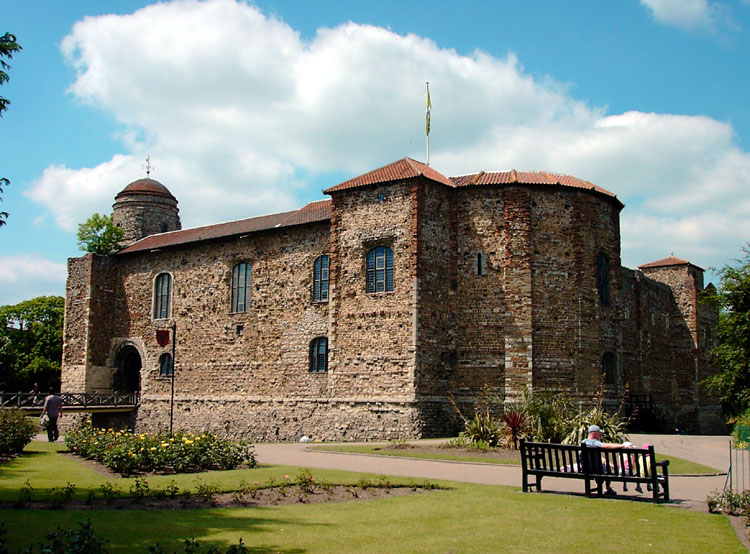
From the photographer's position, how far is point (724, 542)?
817 cm

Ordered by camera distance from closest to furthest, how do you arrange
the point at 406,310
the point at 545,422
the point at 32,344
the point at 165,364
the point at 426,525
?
the point at 426,525 → the point at 545,422 → the point at 406,310 → the point at 165,364 → the point at 32,344

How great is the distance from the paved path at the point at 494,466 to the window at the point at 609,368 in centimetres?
414

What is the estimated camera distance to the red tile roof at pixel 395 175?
91.0ft

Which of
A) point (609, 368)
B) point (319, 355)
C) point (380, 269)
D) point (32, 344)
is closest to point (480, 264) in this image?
point (380, 269)

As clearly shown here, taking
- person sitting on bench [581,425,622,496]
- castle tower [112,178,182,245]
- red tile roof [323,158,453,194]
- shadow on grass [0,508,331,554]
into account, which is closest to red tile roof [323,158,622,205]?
red tile roof [323,158,453,194]

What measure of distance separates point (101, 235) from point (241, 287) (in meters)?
20.3

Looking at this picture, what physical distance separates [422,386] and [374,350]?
2335 mm

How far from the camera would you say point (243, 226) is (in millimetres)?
36125

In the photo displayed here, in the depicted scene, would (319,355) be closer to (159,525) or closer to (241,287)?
(241,287)

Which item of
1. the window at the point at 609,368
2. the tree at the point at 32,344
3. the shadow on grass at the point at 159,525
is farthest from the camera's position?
the tree at the point at 32,344

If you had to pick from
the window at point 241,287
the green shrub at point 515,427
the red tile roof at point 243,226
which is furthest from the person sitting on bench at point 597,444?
the window at point 241,287

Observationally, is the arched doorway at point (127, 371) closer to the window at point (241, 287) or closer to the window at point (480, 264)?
the window at point (241, 287)

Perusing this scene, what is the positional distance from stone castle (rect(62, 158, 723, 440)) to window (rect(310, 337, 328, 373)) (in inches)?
2.2

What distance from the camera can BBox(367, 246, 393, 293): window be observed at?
27656 mm
